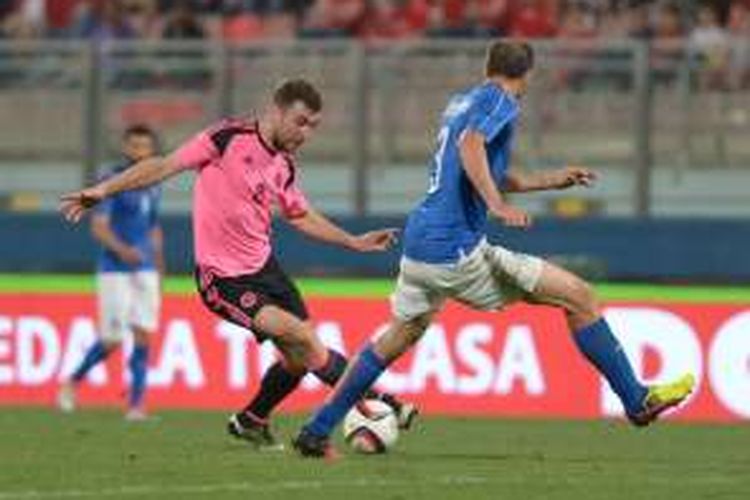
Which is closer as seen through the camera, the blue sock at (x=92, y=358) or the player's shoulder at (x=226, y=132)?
the player's shoulder at (x=226, y=132)

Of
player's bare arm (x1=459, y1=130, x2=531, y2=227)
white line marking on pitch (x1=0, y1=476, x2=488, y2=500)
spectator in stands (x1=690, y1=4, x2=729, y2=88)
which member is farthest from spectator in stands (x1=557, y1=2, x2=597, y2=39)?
white line marking on pitch (x1=0, y1=476, x2=488, y2=500)

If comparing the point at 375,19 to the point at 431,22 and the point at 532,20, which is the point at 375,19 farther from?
the point at 532,20

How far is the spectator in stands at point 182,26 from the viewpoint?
2503cm

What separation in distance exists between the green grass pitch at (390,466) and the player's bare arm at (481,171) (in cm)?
135

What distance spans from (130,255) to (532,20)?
6.30 m

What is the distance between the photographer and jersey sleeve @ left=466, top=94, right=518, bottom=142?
13219 millimetres

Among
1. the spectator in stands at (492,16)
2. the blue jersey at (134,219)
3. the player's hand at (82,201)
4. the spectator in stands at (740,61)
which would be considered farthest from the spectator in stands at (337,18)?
the player's hand at (82,201)

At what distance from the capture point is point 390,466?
12977 millimetres

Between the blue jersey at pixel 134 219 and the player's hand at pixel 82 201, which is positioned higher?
the player's hand at pixel 82 201

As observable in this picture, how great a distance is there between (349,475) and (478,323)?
9062 mm

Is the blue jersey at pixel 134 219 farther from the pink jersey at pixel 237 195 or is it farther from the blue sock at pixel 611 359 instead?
the blue sock at pixel 611 359

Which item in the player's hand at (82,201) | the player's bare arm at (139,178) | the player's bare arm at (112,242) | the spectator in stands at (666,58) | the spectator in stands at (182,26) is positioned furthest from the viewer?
the spectator in stands at (182,26)

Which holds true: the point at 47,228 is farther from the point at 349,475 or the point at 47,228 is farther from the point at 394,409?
the point at 349,475

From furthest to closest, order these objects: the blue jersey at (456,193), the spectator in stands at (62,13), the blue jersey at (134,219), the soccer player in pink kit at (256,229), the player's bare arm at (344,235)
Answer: the spectator in stands at (62,13), the blue jersey at (134,219), the soccer player in pink kit at (256,229), the player's bare arm at (344,235), the blue jersey at (456,193)
